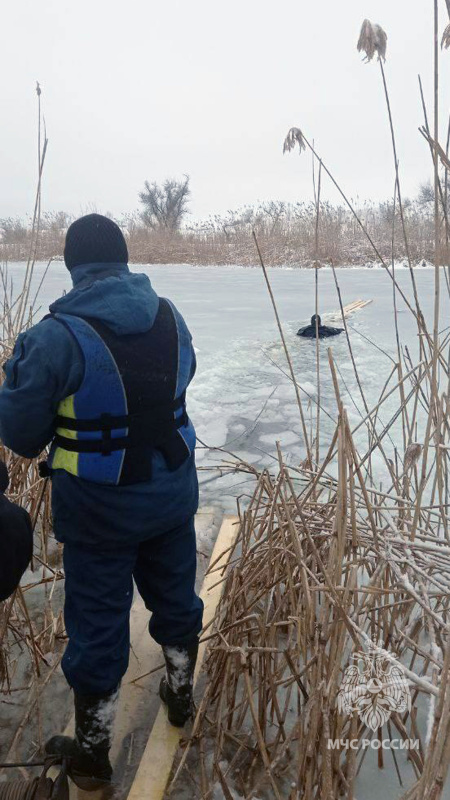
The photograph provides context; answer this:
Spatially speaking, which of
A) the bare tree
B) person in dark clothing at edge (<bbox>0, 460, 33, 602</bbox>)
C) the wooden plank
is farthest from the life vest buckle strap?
the bare tree

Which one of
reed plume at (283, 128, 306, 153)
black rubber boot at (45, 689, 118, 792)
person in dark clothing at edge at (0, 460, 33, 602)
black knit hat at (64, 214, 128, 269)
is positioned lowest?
black rubber boot at (45, 689, 118, 792)

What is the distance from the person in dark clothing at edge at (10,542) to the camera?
1.03 m

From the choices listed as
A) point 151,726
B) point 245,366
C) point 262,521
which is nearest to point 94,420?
point 262,521

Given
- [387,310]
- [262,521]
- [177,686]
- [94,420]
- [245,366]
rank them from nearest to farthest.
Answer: [94,420]
[177,686]
[262,521]
[245,366]
[387,310]

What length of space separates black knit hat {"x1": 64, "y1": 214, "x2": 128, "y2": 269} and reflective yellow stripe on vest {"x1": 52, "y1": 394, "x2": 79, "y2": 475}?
37cm

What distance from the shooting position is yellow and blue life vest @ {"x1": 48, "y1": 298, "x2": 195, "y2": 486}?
3.89 feet

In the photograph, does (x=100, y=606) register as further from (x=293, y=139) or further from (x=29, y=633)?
(x=293, y=139)

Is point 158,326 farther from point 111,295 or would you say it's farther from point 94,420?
point 94,420

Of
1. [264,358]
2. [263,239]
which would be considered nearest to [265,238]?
[263,239]

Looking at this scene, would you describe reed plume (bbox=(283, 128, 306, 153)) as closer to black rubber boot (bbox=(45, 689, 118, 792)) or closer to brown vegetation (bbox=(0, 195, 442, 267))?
black rubber boot (bbox=(45, 689, 118, 792))

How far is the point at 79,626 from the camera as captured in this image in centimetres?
127

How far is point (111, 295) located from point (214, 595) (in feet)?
4.09

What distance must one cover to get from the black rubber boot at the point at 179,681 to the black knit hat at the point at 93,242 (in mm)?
1053

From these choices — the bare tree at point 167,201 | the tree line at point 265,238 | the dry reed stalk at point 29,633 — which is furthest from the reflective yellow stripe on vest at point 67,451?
the bare tree at point 167,201
